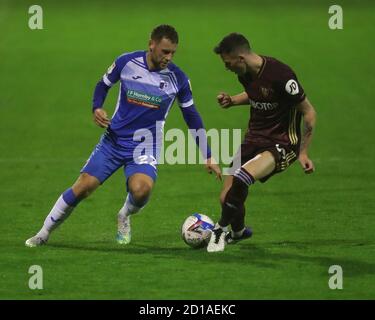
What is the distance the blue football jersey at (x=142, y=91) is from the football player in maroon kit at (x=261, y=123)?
23.0 inches

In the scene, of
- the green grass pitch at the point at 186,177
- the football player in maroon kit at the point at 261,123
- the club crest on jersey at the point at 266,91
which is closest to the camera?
the green grass pitch at the point at 186,177

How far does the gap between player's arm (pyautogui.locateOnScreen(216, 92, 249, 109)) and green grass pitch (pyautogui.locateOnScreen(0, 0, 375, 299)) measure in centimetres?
167

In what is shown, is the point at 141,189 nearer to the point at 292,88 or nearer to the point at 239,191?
the point at 239,191

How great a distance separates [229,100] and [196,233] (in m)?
1.59

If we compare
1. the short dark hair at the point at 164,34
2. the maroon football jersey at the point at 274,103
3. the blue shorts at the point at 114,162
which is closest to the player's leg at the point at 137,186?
the blue shorts at the point at 114,162

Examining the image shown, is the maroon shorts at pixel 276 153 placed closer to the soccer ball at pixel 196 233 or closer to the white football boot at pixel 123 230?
the soccer ball at pixel 196 233

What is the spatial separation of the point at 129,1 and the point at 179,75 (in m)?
31.1

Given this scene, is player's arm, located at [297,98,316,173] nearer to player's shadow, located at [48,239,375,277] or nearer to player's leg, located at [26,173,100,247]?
player's shadow, located at [48,239,375,277]

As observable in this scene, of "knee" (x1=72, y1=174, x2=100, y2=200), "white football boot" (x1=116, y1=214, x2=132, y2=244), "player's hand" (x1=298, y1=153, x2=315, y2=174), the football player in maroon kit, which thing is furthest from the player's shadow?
"player's hand" (x1=298, y1=153, x2=315, y2=174)

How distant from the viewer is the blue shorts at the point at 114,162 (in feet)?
42.2

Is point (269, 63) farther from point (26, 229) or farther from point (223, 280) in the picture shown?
point (26, 229)

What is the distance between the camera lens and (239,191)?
12.5m

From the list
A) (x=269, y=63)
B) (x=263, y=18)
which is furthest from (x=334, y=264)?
(x=263, y=18)

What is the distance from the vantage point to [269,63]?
1262cm
